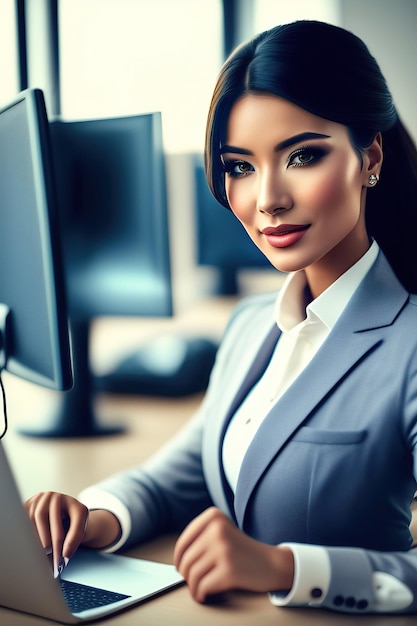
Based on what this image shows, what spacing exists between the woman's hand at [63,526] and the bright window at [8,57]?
105 cm

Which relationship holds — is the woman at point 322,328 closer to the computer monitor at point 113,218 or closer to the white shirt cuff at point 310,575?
the white shirt cuff at point 310,575

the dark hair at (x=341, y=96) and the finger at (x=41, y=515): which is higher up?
the dark hair at (x=341, y=96)

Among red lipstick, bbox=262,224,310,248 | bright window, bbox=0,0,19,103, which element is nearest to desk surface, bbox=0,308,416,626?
red lipstick, bbox=262,224,310,248

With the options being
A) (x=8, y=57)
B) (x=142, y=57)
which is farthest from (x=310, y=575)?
(x=142, y=57)

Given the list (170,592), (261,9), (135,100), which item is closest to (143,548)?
(170,592)

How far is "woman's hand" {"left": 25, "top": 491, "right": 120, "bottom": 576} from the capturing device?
3.15 feet

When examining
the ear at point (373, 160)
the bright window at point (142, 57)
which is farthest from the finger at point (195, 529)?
the bright window at point (142, 57)

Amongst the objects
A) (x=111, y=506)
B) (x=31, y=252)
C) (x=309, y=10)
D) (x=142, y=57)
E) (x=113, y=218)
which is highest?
(x=309, y=10)

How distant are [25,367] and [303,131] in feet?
1.43

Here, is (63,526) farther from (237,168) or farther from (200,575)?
(237,168)

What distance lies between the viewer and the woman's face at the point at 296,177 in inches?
36.4

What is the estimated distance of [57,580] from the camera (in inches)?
32.2

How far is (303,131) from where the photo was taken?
92cm

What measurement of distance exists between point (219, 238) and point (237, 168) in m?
0.74
